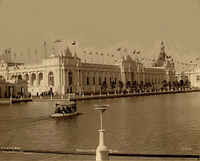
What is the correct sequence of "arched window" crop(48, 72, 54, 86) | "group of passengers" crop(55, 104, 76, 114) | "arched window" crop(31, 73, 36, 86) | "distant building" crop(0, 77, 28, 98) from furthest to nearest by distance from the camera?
"arched window" crop(31, 73, 36, 86), "arched window" crop(48, 72, 54, 86), "distant building" crop(0, 77, 28, 98), "group of passengers" crop(55, 104, 76, 114)

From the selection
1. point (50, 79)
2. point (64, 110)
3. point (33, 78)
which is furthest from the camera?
point (33, 78)

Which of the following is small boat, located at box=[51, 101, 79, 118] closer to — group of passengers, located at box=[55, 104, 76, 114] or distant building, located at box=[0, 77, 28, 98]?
group of passengers, located at box=[55, 104, 76, 114]

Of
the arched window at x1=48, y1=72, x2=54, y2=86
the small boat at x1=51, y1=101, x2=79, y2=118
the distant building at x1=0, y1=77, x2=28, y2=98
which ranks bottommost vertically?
the small boat at x1=51, y1=101, x2=79, y2=118

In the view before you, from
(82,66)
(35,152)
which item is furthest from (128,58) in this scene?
(35,152)

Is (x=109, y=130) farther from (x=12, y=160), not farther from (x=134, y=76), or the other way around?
(x=134, y=76)

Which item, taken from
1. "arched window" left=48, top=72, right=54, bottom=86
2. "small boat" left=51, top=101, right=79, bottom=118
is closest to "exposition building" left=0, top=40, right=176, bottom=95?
"arched window" left=48, top=72, right=54, bottom=86

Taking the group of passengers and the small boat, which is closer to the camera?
the small boat

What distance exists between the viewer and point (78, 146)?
544 inches

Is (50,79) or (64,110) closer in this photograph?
(64,110)

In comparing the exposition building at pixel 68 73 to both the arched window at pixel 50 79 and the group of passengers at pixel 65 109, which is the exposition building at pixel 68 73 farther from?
the group of passengers at pixel 65 109

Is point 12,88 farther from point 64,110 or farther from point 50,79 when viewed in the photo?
point 64,110

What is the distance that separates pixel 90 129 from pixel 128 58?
97.3 m

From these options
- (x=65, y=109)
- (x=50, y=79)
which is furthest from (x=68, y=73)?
(x=65, y=109)

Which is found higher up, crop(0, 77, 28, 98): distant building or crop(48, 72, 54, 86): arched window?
crop(48, 72, 54, 86): arched window
